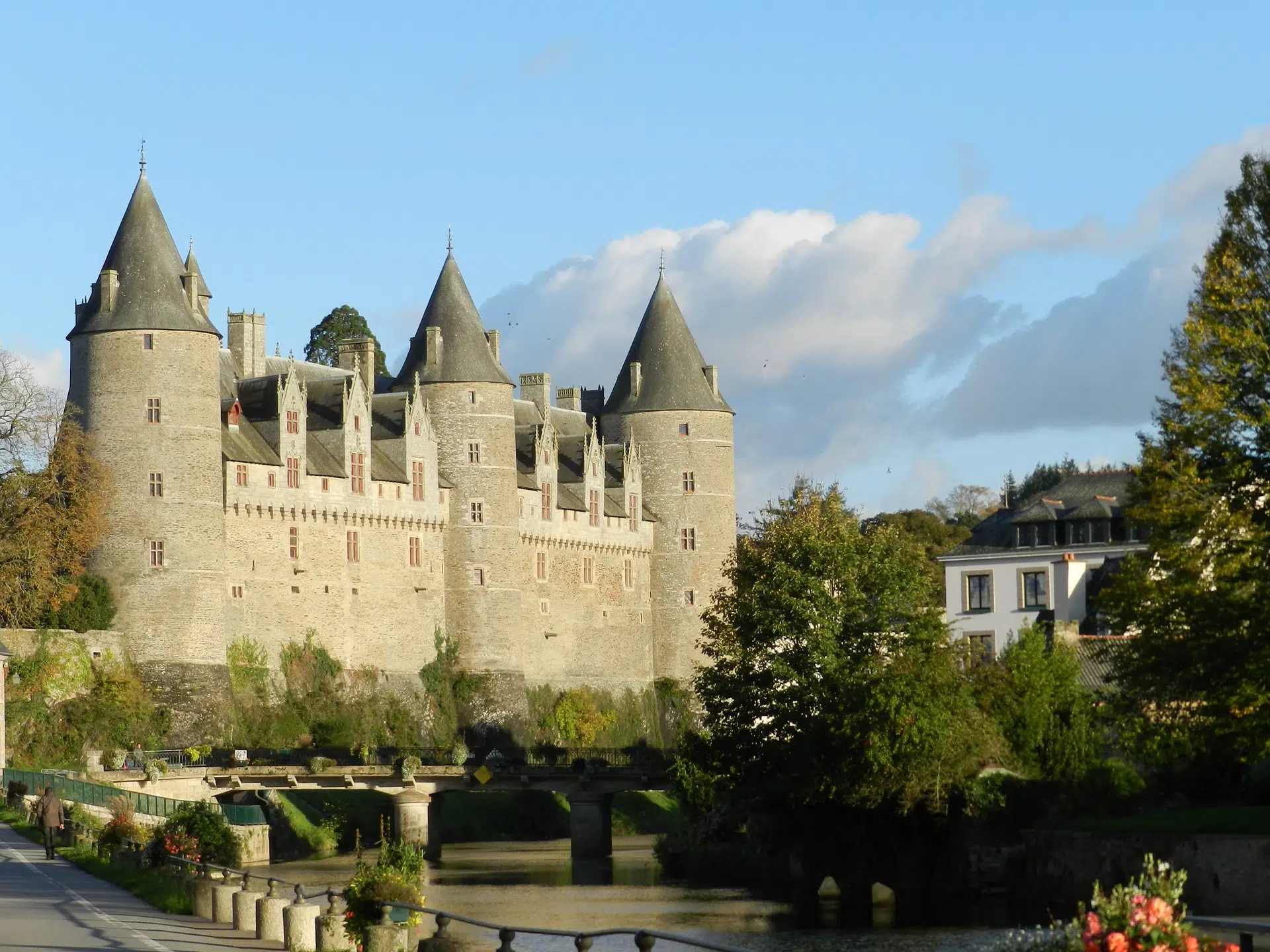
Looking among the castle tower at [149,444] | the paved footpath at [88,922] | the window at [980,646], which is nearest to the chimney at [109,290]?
the castle tower at [149,444]

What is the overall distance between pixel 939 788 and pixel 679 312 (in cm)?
3780

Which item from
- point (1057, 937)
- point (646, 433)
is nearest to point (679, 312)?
point (646, 433)

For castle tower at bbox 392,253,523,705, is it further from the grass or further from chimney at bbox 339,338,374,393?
the grass

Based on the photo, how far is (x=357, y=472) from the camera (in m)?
62.8

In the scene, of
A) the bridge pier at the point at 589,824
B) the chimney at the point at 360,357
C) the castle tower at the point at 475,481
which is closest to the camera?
the bridge pier at the point at 589,824

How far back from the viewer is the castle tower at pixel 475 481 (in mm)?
65188

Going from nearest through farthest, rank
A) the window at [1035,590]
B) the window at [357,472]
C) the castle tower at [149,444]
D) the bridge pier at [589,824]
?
1. the bridge pier at [589,824]
2. the castle tower at [149,444]
3. the window at [1035,590]
4. the window at [357,472]

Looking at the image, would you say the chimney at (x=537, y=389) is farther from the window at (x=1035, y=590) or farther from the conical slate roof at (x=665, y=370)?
the window at (x=1035, y=590)

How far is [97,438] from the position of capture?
55.5 meters

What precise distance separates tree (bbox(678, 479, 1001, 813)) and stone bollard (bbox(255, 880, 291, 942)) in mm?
19147

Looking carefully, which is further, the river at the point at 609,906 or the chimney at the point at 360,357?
the chimney at the point at 360,357

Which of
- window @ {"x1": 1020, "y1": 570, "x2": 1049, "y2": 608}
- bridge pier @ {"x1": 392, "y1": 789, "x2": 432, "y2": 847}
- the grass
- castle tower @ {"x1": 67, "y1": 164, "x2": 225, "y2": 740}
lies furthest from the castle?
the grass

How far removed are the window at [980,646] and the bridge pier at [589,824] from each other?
955cm

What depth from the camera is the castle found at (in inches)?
2188
